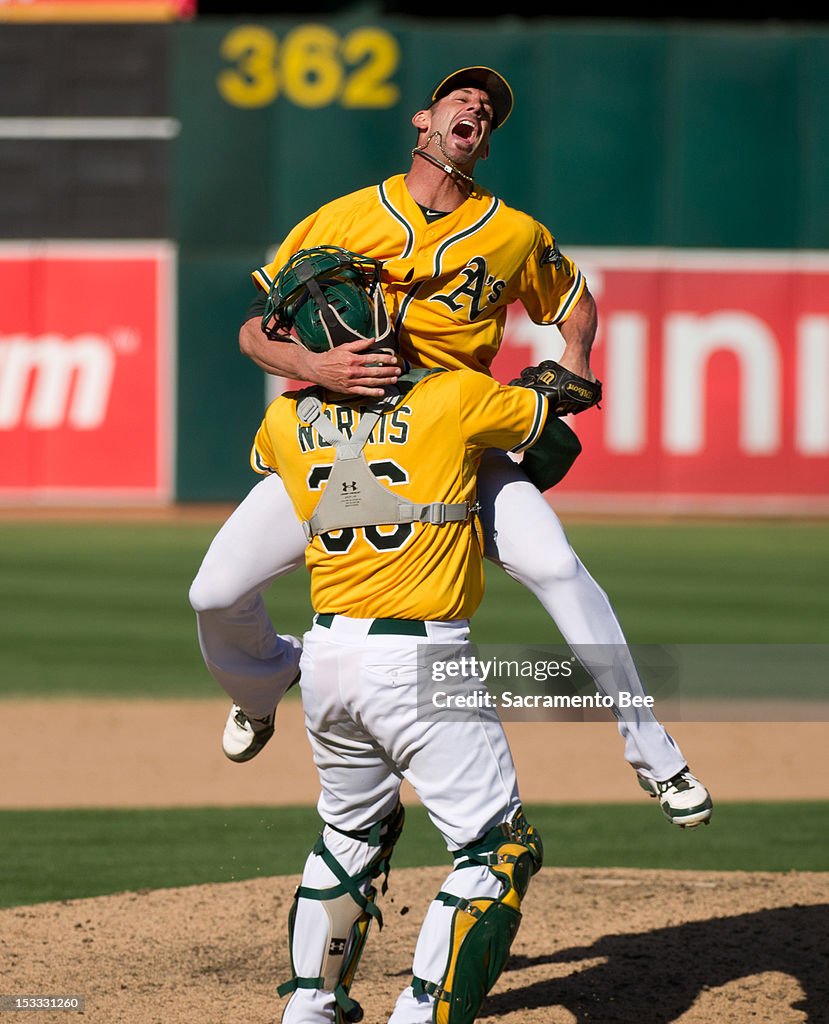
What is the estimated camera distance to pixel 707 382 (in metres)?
16.5

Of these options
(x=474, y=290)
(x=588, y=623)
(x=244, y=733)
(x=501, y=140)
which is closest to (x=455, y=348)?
(x=474, y=290)

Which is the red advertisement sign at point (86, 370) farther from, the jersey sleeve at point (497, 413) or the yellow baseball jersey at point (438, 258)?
the jersey sleeve at point (497, 413)

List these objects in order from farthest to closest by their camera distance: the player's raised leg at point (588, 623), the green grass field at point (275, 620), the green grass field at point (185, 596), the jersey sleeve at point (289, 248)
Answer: the green grass field at point (185, 596), the green grass field at point (275, 620), the jersey sleeve at point (289, 248), the player's raised leg at point (588, 623)

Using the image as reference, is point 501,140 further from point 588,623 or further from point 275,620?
point 588,623

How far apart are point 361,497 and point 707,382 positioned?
1333 cm

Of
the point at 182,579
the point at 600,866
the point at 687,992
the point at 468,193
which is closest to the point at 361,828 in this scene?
the point at 687,992

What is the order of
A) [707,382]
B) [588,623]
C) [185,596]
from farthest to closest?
1. [707,382]
2. [185,596]
3. [588,623]

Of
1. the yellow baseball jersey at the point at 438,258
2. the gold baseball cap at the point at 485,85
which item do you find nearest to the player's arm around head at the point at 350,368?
the yellow baseball jersey at the point at 438,258

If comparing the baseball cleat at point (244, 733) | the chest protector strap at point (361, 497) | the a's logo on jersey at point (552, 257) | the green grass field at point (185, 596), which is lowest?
the green grass field at point (185, 596)

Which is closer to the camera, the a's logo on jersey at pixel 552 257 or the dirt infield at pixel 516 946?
the a's logo on jersey at pixel 552 257

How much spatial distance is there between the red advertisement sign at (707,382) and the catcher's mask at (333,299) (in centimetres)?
1274

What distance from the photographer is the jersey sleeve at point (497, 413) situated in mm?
3674

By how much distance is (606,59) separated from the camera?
16453mm

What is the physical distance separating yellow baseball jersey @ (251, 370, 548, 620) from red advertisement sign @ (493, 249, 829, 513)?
42.1 feet
